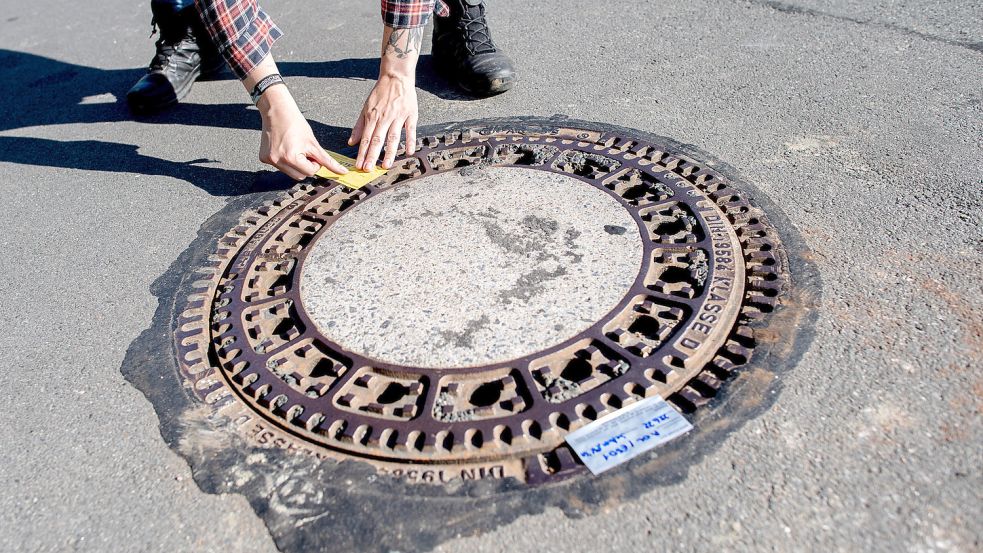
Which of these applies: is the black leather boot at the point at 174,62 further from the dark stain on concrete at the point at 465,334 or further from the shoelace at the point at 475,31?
the dark stain on concrete at the point at 465,334

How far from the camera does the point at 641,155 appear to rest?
8.66ft

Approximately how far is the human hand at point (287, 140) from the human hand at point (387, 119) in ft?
0.48

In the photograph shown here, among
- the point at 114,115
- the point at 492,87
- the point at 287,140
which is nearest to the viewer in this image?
the point at 287,140

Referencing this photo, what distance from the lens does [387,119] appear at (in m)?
2.55

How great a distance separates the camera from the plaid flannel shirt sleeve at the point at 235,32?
251cm

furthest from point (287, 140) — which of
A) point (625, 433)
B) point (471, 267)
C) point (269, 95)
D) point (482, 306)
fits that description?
point (625, 433)

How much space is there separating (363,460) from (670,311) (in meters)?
0.86

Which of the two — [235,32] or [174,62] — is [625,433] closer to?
[235,32]

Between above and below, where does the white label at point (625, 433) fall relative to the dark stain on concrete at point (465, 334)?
above

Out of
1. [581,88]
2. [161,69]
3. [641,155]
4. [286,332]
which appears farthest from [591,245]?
[161,69]

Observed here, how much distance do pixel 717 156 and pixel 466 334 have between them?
1.23 meters

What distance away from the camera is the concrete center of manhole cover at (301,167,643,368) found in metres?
1.94

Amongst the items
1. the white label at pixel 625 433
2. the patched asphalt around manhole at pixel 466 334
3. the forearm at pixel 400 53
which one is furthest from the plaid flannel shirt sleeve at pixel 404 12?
the white label at pixel 625 433

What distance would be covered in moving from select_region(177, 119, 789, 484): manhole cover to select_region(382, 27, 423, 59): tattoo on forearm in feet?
1.30
